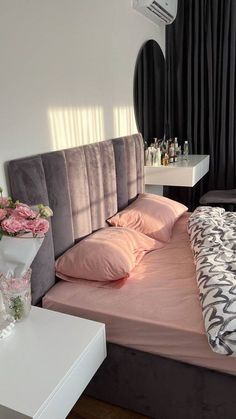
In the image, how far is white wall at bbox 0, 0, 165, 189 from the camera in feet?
4.72

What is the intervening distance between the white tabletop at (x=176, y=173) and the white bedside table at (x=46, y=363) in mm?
1756

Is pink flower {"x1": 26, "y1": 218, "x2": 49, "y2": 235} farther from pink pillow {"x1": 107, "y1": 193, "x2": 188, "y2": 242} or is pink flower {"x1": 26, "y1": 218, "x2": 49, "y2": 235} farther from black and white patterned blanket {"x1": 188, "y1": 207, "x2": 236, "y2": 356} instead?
pink pillow {"x1": 107, "y1": 193, "x2": 188, "y2": 242}

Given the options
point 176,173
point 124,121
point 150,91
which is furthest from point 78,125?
point 150,91

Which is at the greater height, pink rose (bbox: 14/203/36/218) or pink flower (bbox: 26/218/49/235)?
pink rose (bbox: 14/203/36/218)

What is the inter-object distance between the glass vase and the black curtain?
2675 millimetres

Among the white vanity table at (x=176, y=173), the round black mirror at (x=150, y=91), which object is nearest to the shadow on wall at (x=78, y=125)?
the round black mirror at (x=150, y=91)

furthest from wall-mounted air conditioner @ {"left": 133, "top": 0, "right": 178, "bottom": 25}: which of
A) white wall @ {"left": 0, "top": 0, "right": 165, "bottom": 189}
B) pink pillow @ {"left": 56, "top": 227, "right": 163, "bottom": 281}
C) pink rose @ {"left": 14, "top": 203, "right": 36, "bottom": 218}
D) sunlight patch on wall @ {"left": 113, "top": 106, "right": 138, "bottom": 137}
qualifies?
pink rose @ {"left": 14, "top": 203, "right": 36, "bottom": 218}

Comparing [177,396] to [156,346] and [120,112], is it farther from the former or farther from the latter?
[120,112]

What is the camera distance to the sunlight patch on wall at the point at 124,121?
250 centimetres

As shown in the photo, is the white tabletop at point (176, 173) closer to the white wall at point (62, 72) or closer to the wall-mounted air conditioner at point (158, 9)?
the white wall at point (62, 72)

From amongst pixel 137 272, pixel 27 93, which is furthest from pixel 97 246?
pixel 27 93

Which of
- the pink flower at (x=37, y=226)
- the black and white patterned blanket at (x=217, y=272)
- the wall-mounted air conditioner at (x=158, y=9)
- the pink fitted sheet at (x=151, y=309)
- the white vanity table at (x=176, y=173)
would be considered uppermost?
the wall-mounted air conditioner at (x=158, y=9)

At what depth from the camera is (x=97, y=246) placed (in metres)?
1.73

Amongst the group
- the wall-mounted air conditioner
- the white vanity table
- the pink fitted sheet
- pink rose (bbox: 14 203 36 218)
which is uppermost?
the wall-mounted air conditioner
